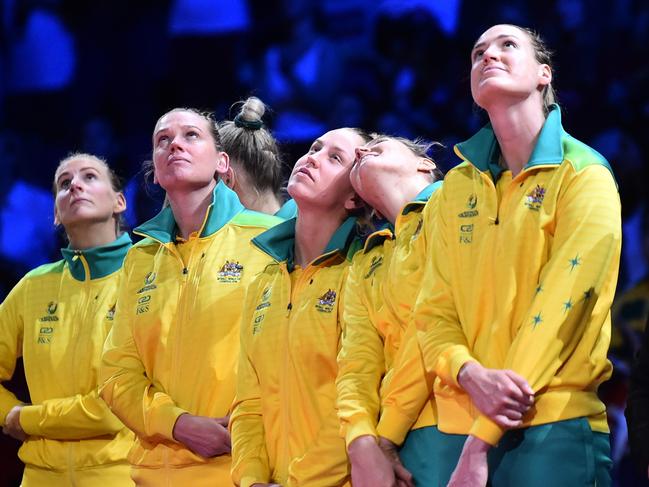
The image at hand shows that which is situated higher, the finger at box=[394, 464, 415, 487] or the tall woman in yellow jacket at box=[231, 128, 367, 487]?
the tall woman in yellow jacket at box=[231, 128, 367, 487]

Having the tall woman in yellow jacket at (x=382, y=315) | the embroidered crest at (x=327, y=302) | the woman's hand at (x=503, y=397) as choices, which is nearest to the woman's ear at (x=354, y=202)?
the tall woman in yellow jacket at (x=382, y=315)

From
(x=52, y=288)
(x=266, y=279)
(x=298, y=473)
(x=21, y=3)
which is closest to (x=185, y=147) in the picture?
(x=266, y=279)

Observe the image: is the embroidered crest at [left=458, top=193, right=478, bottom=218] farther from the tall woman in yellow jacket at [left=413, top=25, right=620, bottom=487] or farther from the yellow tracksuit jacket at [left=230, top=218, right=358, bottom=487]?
the yellow tracksuit jacket at [left=230, top=218, right=358, bottom=487]

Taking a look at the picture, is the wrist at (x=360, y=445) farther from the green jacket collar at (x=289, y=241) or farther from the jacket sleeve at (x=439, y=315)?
the green jacket collar at (x=289, y=241)

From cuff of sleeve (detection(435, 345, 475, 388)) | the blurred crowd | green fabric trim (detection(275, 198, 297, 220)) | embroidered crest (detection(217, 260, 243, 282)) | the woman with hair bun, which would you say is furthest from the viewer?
the blurred crowd

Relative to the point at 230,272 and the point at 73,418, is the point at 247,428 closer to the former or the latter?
the point at 230,272

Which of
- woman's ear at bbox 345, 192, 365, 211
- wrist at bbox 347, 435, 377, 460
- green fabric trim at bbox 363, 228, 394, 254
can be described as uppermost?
woman's ear at bbox 345, 192, 365, 211

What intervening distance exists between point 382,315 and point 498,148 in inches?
20.7

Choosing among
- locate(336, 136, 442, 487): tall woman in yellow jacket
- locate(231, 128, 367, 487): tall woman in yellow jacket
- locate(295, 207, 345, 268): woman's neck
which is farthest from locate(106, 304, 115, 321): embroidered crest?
locate(336, 136, 442, 487): tall woman in yellow jacket

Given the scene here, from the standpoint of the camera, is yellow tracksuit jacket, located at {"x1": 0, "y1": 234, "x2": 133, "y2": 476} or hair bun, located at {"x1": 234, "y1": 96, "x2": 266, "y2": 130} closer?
yellow tracksuit jacket, located at {"x1": 0, "y1": 234, "x2": 133, "y2": 476}

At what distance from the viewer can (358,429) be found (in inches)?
103

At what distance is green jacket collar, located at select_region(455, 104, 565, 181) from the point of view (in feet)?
8.07

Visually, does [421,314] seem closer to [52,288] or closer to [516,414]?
[516,414]

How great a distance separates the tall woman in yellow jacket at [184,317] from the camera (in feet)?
10.6
